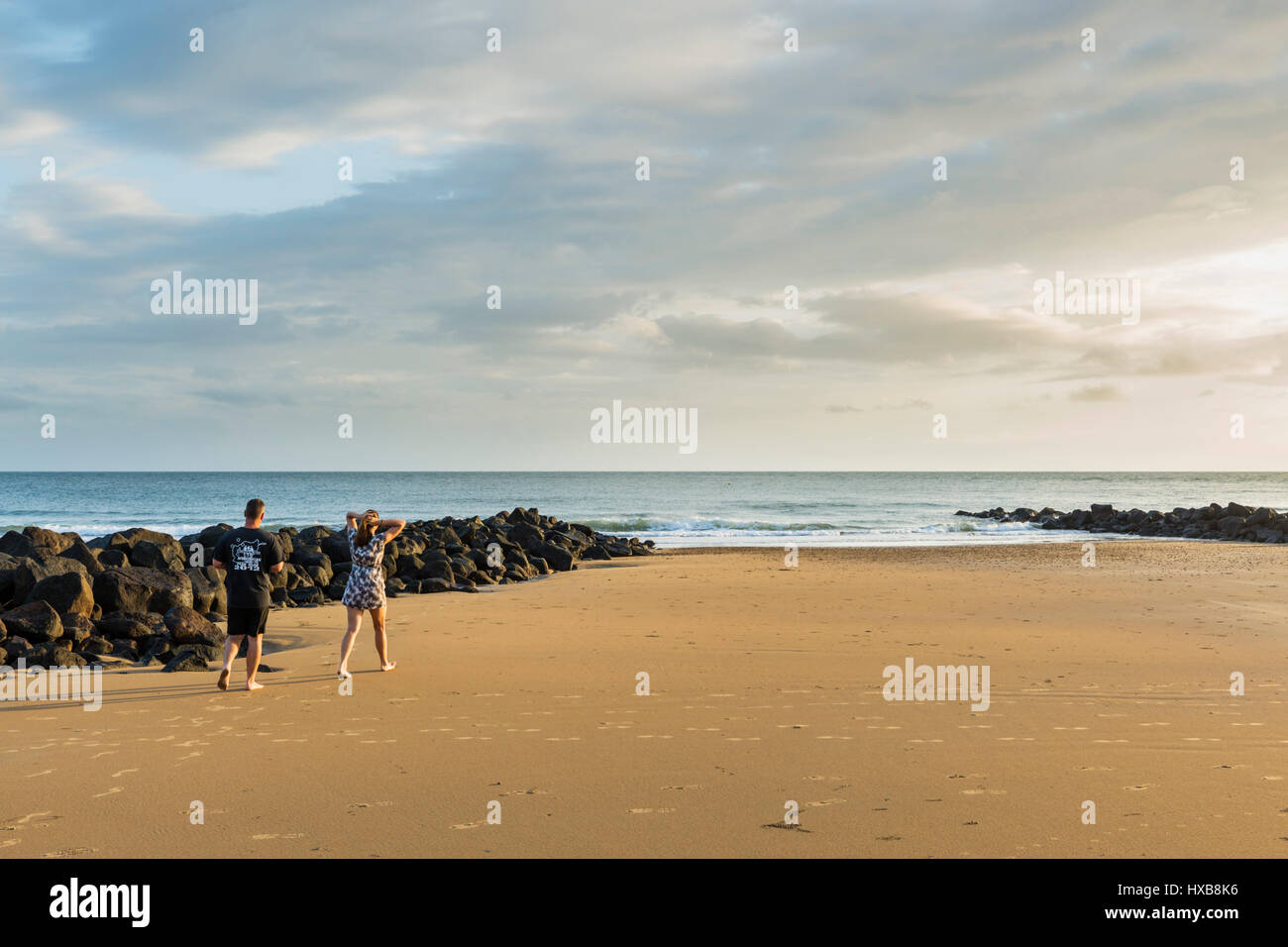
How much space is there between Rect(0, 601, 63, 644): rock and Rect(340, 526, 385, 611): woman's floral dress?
412 centimetres

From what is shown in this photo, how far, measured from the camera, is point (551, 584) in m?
19.5

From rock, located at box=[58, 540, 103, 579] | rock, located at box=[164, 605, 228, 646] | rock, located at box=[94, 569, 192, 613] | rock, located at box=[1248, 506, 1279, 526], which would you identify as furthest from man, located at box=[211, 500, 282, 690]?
rock, located at box=[1248, 506, 1279, 526]

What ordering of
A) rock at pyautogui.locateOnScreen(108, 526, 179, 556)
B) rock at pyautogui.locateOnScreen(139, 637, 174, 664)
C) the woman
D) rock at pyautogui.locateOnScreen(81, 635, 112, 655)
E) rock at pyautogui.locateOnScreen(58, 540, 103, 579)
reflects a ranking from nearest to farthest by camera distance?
1. the woman
2. rock at pyautogui.locateOnScreen(139, 637, 174, 664)
3. rock at pyautogui.locateOnScreen(81, 635, 112, 655)
4. rock at pyautogui.locateOnScreen(58, 540, 103, 579)
5. rock at pyautogui.locateOnScreen(108, 526, 179, 556)

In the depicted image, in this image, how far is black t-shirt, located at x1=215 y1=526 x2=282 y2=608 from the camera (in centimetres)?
878

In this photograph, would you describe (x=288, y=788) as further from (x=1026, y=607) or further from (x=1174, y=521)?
(x=1174, y=521)

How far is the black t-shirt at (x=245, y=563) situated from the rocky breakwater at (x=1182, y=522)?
3714 cm

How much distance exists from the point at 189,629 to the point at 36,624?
1.74 m

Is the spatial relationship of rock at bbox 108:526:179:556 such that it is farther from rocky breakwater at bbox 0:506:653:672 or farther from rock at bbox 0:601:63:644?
rock at bbox 0:601:63:644

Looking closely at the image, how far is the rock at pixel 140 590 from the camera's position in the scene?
489 inches

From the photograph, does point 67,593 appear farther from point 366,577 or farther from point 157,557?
point 157,557

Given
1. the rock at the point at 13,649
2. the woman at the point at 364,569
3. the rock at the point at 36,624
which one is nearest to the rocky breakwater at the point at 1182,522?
the woman at the point at 364,569

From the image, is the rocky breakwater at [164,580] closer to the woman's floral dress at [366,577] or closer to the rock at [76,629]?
the rock at [76,629]

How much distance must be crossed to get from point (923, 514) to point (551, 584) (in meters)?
39.4

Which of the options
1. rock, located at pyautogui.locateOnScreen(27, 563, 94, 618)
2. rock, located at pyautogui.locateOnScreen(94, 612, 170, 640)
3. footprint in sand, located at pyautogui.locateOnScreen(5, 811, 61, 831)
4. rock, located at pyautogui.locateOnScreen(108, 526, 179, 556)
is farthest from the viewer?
rock, located at pyautogui.locateOnScreen(108, 526, 179, 556)
